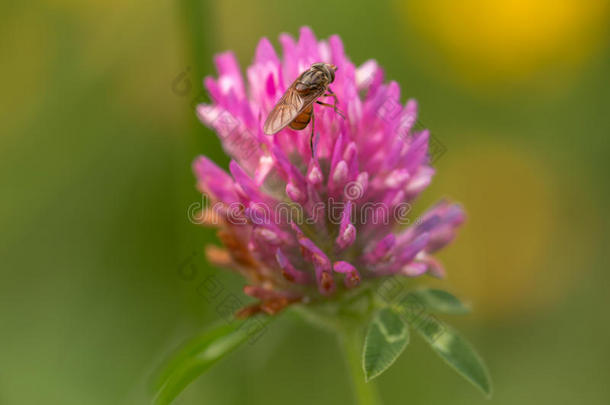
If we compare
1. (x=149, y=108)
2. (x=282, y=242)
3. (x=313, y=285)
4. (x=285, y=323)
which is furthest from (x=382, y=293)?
(x=149, y=108)

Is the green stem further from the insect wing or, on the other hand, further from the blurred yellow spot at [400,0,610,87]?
the blurred yellow spot at [400,0,610,87]

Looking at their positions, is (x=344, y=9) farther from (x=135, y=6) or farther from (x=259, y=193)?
(x=259, y=193)

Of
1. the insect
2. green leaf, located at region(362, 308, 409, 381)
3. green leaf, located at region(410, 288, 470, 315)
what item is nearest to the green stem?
green leaf, located at region(362, 308, 409, 381)

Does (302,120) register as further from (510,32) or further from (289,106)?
(510,32)

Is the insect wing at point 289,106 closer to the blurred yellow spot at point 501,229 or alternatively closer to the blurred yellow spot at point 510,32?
the blurred yellow spot at point 501,229

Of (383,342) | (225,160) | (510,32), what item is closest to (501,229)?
(510,32)
